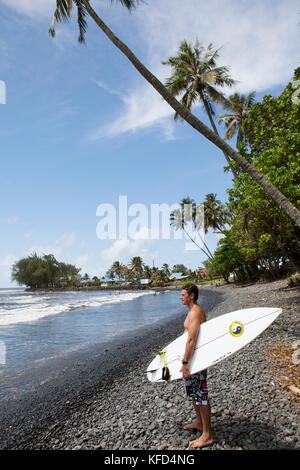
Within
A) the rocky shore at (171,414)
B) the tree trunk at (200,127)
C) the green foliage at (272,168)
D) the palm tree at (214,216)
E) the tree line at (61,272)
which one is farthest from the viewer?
the tree line at (61,272)

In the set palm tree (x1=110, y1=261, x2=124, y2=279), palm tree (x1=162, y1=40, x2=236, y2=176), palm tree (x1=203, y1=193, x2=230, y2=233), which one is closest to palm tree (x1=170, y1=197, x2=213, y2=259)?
palm tree (x1=203, y1=193, x2=230, y2=233)

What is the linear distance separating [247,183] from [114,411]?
32.5 feet

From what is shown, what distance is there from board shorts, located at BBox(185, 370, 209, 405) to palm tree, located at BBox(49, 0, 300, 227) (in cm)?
363

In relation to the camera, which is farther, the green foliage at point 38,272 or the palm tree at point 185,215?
the green foliage at point 38,272

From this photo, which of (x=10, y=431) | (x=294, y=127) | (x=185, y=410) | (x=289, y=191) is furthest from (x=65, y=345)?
(x=294, y=127)

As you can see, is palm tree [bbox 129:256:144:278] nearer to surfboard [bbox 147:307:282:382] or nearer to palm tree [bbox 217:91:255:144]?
palm tree [bbox 217:91:255:144]

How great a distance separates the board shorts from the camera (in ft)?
9.88

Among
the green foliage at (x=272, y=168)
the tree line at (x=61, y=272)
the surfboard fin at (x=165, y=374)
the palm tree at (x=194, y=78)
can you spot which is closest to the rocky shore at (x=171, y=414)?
the surfboard fin at (x=165, y=374)

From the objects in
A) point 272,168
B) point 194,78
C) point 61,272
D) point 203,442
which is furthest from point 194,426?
point 61,272

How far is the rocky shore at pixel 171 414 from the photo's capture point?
10.8 feet

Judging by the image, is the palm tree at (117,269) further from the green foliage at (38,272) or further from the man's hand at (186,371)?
the man's hand at (186,371)

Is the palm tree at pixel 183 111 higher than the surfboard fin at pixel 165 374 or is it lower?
higher

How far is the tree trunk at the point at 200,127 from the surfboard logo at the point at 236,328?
2744mm

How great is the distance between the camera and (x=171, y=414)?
13.5ft
